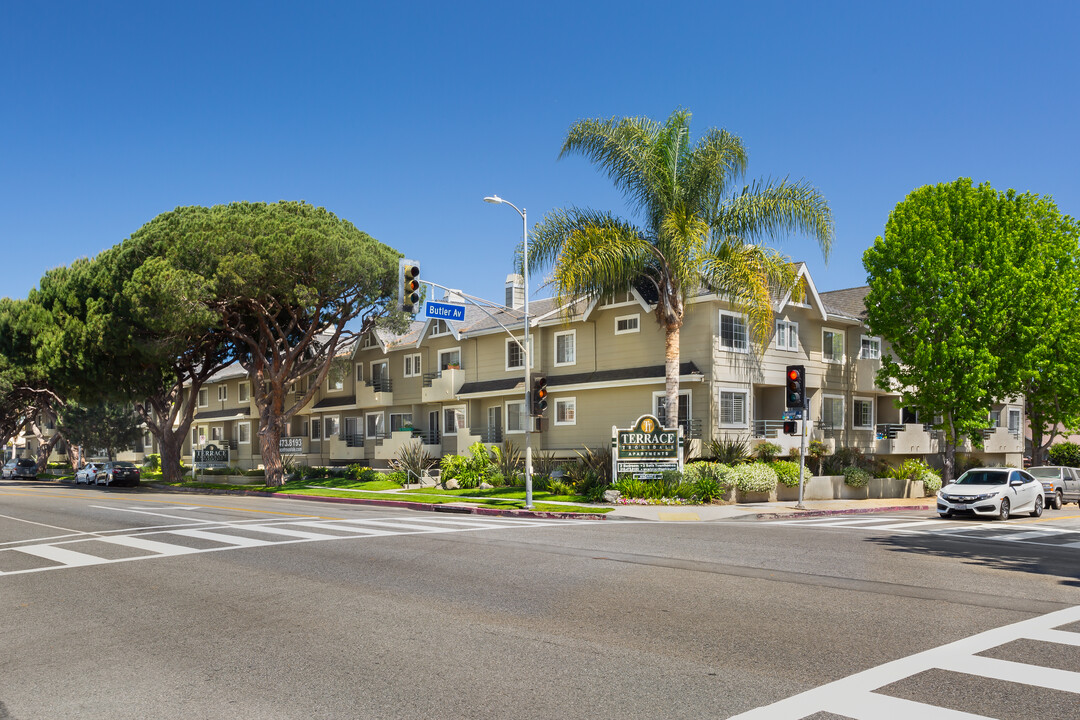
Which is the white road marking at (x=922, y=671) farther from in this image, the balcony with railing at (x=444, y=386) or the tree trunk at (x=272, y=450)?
the tree trunk at (x=272, y=450)

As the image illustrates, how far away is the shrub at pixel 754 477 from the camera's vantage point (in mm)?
30422

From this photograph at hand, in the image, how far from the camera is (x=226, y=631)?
8.72 metres

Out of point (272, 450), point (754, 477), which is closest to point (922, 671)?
point (754, 477)

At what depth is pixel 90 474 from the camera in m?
55.2

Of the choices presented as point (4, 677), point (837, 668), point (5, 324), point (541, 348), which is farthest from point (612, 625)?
point (5, 324)

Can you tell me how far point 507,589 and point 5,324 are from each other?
5421cm

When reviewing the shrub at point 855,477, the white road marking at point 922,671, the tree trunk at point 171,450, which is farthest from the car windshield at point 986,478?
the tree trunk at point 171,450

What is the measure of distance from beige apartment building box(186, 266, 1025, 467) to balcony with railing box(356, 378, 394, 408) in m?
0.09

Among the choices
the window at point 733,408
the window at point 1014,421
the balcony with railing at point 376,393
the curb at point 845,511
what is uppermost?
the balcony with railing at point 376,393

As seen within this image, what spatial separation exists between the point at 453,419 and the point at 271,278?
12368mm

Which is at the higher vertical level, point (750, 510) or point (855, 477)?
point (855, 477)

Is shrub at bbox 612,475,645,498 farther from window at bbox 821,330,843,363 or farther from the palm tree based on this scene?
window at bbox 821,330,843,363

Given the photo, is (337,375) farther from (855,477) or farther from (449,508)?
(855,477)

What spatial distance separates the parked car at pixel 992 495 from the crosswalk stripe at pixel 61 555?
21835 mm
